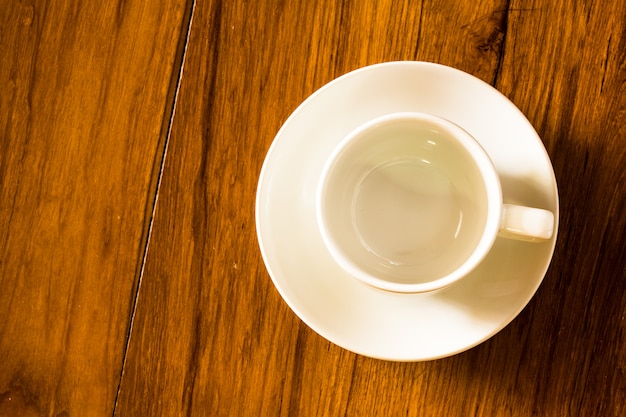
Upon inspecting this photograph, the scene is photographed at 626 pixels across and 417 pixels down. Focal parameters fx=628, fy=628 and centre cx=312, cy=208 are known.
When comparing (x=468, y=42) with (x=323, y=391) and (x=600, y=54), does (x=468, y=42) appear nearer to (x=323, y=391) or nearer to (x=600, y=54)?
(x=600, y=54)

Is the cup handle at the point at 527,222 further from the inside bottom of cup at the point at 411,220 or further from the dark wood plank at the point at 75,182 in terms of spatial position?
the dark wood plank at the point at 75,182

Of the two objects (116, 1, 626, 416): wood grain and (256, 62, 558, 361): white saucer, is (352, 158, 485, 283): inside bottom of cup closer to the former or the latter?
(256, 62, 558, 361): white saucer

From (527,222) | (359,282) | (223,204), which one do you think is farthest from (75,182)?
(527,222)

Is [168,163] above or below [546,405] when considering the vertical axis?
above

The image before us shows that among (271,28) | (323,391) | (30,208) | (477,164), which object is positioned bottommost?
(323,391)

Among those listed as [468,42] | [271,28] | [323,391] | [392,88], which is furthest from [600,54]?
[323,391]

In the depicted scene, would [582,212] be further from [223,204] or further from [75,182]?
[75,182]
